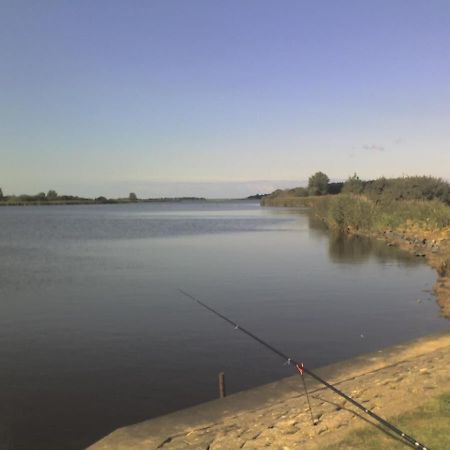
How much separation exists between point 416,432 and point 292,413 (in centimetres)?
173

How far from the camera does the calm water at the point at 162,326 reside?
9008 mm

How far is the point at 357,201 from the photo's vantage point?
5209 cm

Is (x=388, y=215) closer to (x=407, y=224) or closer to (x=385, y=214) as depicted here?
(x=385, y=214)

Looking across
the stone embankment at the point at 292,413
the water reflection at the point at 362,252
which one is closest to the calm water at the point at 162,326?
the water reflection at the point at 362,252

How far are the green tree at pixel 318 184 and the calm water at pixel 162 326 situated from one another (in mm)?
104147

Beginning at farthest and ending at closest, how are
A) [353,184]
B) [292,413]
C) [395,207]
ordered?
[353,184] < [395,207] < [292,413]

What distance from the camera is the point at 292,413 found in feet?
24.0

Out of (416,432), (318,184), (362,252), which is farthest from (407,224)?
(318,184)

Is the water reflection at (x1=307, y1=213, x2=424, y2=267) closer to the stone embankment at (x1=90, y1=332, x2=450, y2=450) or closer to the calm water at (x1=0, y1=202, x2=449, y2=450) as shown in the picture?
the calm water at (x1=0, y1=202, x2=449, y2=450)

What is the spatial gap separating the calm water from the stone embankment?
1.15 metres

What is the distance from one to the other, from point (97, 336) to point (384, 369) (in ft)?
23.4

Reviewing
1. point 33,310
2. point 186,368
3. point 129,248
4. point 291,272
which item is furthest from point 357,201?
point 186,368

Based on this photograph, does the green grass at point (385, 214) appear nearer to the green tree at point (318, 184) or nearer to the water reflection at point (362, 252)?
the water reflection at point (362, 252)

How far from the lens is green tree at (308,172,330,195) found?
13212 centimetres
